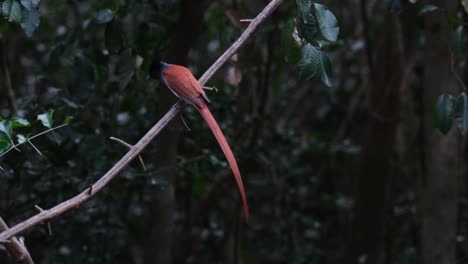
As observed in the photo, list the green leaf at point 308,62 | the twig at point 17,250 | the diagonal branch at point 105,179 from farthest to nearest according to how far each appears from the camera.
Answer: the green leaf at point 308,62 → the twig at point 17,250 → the diagonal branch at point 105,179

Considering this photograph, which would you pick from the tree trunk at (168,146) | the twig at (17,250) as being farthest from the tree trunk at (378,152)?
the twig at (17,250)

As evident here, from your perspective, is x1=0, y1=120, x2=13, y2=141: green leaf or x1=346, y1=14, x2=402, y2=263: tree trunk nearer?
x1=0, y1=120, x2=13, y2=141: green leaf

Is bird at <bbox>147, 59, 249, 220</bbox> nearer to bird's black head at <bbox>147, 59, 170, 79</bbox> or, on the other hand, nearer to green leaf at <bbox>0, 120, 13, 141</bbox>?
bird's black head at <bbox>147, 59, 170, 79</bbox>

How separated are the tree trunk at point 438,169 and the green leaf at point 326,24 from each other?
1163mm

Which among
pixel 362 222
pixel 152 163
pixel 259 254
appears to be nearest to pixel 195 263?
pixel 259 254

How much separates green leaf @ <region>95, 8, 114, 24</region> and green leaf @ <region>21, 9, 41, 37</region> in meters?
0.52

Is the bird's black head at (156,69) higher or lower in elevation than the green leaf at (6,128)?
lower

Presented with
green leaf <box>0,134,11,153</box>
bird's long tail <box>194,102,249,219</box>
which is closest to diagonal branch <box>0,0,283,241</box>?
bird's long tail <box>194,102,249,219</box>

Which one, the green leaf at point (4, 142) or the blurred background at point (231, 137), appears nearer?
the green leaf at point (4, 142)

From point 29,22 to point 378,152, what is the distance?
2.49m

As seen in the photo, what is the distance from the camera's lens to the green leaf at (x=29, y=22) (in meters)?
2.30

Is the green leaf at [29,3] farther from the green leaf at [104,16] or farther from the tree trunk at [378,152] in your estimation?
the tree trunk at [378,152]

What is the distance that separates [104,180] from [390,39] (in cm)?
277

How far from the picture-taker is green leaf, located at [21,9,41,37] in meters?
2.30
